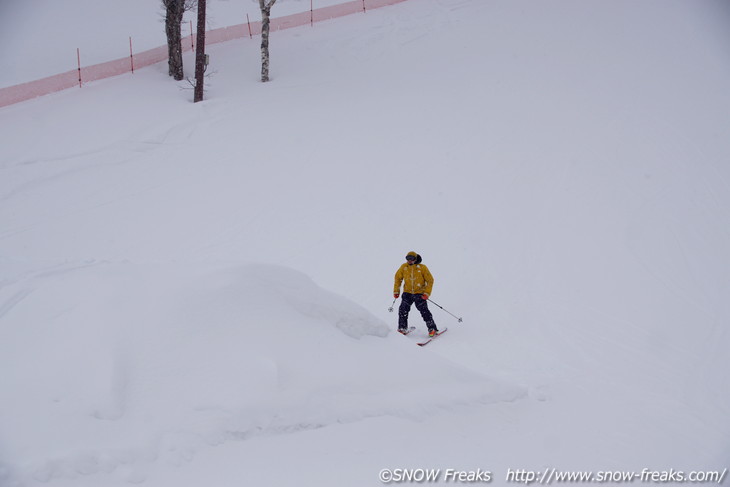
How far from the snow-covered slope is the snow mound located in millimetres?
22

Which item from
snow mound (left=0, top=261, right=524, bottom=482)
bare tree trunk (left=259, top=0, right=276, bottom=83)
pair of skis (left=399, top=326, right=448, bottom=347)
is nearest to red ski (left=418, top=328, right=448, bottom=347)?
pair of skis (left=399, top=326, right=448, bottom=347)

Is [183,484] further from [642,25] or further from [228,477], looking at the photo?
[642,25]

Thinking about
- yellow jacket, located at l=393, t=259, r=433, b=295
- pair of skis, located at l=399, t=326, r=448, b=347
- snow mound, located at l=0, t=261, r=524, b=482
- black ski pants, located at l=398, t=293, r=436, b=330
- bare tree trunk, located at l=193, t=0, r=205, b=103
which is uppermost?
bare tree trunk, located at l=193, t=0, r=205, b=103

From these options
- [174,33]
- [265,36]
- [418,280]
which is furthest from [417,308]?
[174,33]

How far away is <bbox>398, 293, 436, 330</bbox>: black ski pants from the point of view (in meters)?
10.7

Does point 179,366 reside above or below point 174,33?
below

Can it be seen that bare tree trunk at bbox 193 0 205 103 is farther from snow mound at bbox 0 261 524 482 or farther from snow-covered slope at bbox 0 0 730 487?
snow mound at bbox 0 261 524 482

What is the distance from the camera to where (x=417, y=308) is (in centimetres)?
1076

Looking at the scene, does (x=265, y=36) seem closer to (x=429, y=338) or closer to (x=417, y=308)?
(x=417, y=308)

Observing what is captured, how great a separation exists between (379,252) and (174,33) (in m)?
13.2

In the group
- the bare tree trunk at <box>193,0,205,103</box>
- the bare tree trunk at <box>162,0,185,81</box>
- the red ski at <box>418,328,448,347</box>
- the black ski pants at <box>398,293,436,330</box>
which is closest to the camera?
the red ski at <box>418,328,448,347</box>

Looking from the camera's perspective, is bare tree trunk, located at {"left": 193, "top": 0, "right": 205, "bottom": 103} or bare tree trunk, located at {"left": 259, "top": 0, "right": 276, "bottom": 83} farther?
bare tree trunk, located at {"left": 259, "top": 0, "right": 276, "bottom": 83}

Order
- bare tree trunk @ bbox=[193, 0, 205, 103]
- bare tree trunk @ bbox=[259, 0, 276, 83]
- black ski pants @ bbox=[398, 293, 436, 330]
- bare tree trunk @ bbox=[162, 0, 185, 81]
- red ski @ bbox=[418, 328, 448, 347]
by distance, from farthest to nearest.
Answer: bare tree trunk @ bbox=[259, 0, 276, 83]
bare tree trunk @ bbox=[162, 0, 185, 81]
bare tree trunk @ bbox=[193, 0, 205, 103]
black ski pants @ bbox=[398, 293, 436, 330]
red ski @ bbox=[418, 328, 448, 347]

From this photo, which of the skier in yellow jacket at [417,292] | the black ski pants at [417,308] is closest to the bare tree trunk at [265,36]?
the skier in yellow jacket at [417,292]
